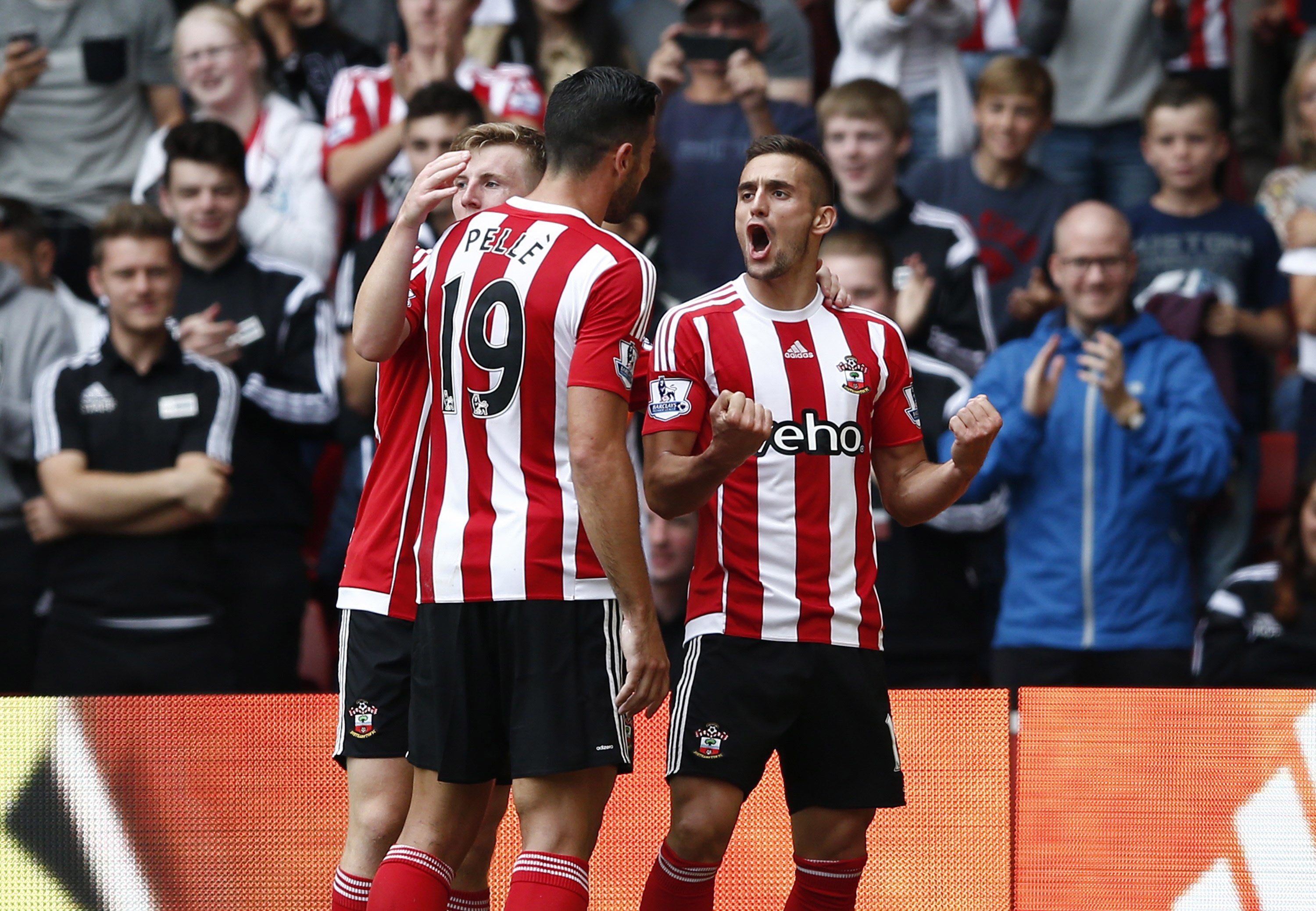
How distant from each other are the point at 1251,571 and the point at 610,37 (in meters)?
4.08

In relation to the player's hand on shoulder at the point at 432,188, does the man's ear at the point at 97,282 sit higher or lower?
lower

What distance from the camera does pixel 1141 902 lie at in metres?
4.96

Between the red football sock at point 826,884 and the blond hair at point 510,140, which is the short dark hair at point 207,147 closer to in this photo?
the blond hair at point 510,140

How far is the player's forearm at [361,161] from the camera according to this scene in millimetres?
7562

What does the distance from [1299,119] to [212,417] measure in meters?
5.40

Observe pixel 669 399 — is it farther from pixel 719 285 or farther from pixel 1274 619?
pixel 719 285

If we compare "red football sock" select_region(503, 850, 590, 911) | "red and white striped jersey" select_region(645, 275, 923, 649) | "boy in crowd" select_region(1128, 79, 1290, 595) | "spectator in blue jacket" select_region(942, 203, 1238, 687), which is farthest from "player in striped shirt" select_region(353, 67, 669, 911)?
"boy in crowd" select_region(1128, 79, 1290, 595)

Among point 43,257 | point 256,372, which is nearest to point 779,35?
point 256,372

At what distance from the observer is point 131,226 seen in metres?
6.62

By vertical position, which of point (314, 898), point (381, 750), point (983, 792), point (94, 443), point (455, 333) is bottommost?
point (314, 898)

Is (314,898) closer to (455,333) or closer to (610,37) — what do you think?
(455,333)

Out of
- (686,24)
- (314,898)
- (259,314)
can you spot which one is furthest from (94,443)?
(686,24)

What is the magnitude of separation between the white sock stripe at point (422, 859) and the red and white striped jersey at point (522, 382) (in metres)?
0.60

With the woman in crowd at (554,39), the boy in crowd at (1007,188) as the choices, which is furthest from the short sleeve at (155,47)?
the boy in crowd at (1007,188)
